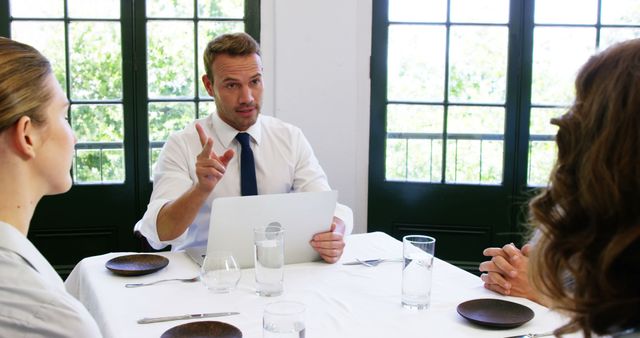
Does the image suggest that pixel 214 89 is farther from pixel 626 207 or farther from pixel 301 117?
pixel 626 207

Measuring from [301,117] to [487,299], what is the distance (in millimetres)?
2040

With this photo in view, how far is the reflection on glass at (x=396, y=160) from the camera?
356 centimetres

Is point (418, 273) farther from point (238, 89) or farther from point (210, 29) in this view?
point (210, 29)

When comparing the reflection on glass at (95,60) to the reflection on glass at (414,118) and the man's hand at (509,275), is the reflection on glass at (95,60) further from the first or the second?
the man's hand at (509,275)

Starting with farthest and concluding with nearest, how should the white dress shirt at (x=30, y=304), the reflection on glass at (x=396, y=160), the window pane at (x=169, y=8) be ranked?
the reflection on glass at (x=396, y=160)
the window pane at (x=169, y=8)
the white dress shirt at (x=30, y=304)

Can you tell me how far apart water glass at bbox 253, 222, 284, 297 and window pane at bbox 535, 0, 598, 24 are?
2.37 m

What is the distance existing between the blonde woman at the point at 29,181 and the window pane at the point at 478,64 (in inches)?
101

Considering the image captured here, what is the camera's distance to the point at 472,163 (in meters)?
3.53

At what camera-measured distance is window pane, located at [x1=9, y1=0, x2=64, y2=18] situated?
10.6ft

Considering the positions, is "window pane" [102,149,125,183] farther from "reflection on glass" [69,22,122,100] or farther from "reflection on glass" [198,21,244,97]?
"reflection on glass" [198,21,244,97]

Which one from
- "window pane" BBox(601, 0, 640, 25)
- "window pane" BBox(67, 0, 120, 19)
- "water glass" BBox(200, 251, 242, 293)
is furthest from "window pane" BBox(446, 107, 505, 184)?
"water glass" BBox(200, 251, 242, 293)

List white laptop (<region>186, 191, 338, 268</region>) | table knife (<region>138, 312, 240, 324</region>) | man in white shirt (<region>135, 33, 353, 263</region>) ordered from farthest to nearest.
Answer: man in white shirt (<region>135, 33, 353, 263</region>) < white laptop (<region>186, 191, 338, 268</region>) < table knife (<region>138, 312, 240, 324</region>)

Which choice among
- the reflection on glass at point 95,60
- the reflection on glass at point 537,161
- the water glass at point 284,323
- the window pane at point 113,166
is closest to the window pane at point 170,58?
the reflection on glass at point 95,60

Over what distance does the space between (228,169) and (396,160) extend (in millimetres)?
1391
